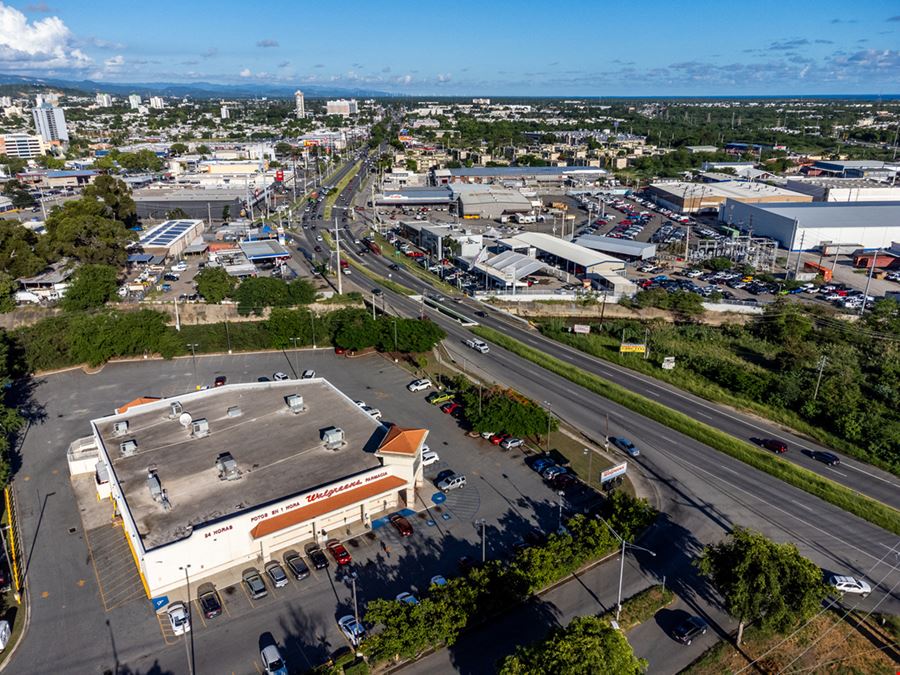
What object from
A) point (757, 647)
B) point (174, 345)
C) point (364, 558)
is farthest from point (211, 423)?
point (757, 647)

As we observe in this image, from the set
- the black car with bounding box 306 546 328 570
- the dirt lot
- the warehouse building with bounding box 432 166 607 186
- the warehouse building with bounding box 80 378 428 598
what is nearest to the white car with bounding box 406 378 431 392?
the warehouse building with bounding box 80 378 428 598

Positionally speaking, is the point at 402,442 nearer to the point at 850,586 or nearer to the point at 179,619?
the point at 179,619

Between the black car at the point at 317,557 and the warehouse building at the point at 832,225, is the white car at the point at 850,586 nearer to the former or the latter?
the black car at the point at 317,557

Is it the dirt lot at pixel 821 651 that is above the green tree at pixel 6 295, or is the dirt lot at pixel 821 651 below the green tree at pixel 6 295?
below

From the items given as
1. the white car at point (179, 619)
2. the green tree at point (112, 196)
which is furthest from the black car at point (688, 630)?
the green tree at point (112, 196)

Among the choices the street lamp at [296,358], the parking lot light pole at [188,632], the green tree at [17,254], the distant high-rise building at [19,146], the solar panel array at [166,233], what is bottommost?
the parking lot light pole at [188,632]

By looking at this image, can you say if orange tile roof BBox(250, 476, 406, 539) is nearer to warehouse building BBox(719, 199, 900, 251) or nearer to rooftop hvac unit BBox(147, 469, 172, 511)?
rooftop hvac unit BBox(147, 469, 172, 511)
